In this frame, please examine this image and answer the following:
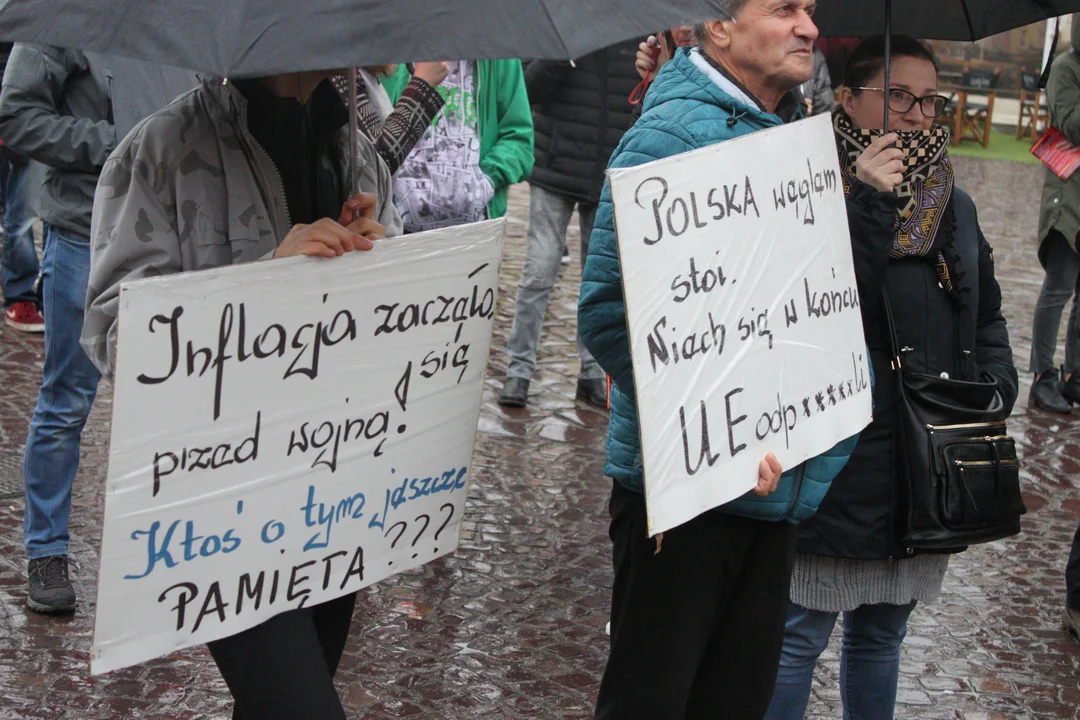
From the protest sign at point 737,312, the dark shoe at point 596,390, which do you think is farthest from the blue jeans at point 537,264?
the protest sign at point 737,312

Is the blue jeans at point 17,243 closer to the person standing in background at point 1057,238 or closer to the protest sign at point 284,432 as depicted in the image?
the person standing in background at point 1057,238

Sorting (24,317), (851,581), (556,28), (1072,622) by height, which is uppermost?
(556,28)

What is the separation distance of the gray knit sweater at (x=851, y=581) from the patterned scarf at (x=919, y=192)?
25.7 inches

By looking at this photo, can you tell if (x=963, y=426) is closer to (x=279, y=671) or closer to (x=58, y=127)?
(x=279, y=671)

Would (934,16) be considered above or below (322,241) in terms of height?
above

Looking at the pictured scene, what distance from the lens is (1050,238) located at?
726 cm

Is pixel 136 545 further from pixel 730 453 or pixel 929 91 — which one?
pixel 929 91

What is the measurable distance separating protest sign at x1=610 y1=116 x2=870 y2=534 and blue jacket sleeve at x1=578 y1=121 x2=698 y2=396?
147 mm

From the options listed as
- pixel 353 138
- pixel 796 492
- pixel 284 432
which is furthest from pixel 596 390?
pixel 284 432

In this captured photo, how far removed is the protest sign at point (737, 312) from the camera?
93.7 inches

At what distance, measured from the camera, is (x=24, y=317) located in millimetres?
7664

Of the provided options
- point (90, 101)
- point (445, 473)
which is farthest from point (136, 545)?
point (90, 101)

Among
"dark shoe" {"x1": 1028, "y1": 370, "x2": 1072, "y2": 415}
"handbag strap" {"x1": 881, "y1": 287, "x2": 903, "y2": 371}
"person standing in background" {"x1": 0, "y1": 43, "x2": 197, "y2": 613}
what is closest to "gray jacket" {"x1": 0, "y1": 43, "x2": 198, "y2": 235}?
"person standing in background" {"x1": 0, "y1": 43, "x2": 197, "y2": 613}

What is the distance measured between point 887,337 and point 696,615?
0.84 metres
